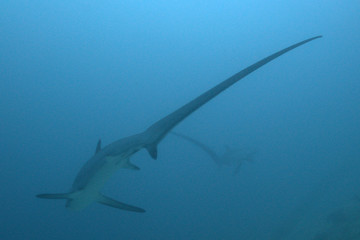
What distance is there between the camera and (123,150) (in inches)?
128

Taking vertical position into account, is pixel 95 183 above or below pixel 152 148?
below

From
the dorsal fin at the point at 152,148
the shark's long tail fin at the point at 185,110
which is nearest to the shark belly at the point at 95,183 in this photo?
the dorsal fin at the point at 152,148

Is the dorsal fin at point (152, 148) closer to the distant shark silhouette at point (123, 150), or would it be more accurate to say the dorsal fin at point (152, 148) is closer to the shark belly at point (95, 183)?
the distant shark silhouette at point (123, 150)

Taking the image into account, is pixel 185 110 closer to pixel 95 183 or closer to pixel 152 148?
pixel 152 148

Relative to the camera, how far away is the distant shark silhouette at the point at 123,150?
255 centimetres

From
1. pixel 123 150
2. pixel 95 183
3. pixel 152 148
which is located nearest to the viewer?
pixel 152 148

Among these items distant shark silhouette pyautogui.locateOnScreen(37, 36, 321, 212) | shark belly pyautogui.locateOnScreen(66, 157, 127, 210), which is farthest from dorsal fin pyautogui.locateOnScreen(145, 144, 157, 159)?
shark belly pyautogui.locateOnScreen(66, 157, 127, 210)

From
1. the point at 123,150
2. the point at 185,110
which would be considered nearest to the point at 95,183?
the point at 123,150

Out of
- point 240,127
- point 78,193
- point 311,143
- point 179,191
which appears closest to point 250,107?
point 240,127

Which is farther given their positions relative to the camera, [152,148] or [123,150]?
[123,150]

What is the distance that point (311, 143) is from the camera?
184ft

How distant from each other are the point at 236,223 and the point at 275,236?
8.97m

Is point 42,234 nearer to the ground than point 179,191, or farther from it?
nearer to the ground

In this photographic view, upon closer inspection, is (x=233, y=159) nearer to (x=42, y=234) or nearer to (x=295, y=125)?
(x=42, y=234)
